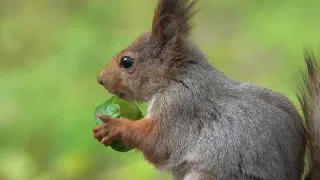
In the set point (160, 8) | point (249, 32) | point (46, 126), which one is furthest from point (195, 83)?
point (249, 32)

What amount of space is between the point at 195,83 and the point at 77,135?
142 cm

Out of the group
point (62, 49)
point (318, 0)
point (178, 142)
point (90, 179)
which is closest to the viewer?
point (178, 142)

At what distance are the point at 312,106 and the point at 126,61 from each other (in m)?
0.46

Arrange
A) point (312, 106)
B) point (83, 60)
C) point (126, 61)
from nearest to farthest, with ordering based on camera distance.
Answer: point (312, 106)
point (126, 61)
point (83, 60)

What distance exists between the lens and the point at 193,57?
6.17ft

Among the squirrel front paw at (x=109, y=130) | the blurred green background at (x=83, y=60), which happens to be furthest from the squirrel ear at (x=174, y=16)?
the blurred green background at (x=83, y=60)

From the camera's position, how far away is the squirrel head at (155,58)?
185 cm

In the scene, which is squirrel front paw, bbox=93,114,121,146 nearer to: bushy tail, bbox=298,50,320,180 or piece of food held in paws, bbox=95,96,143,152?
piece of food held in paws, bbox=95,96,143,152

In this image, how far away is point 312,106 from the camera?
1808 millimetres

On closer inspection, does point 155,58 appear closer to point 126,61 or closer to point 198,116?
point 126,61

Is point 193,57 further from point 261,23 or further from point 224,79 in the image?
point 261,23

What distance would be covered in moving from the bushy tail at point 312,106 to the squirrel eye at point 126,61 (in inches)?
16.2

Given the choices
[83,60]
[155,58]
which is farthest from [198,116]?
[83,60]

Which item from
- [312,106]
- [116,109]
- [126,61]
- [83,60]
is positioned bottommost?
[312,106]
